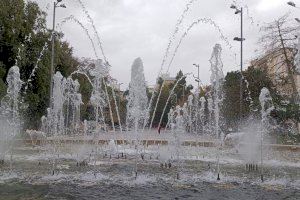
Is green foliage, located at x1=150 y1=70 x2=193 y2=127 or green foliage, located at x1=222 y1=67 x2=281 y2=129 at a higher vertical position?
green foliage, located at x1=150 y1=70 x2=193 y2=127

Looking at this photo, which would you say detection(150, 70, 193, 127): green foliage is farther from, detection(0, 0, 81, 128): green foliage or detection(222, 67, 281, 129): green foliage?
detection(0, 0, 81, 128): green foliage

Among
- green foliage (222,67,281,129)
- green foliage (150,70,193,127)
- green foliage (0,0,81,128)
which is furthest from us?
green foliage (150,70,193,127)

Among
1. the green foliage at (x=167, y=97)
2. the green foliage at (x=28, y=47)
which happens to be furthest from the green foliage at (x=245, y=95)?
the green foliage at (x=167, y=97)

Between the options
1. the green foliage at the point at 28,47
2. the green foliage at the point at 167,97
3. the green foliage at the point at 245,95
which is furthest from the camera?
the green foliage at the point at 167,97

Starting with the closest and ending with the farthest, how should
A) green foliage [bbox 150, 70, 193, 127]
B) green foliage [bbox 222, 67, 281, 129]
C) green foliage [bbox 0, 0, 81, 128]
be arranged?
green foliage [bbox 0, 0, 81, 128] < green foliage [bbox 222, 67, 281, 129] < green foliage [bbox 150, 70, 193, 127]

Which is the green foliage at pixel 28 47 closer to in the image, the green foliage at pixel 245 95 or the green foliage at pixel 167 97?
the green foliage at pixel 245 95

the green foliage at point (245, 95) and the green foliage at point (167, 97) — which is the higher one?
the green foliage at point (167, 97)

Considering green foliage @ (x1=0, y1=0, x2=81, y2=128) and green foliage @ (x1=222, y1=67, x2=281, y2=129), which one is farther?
green foliage @ (x1=222, y1=67, x2=281, y2=129)

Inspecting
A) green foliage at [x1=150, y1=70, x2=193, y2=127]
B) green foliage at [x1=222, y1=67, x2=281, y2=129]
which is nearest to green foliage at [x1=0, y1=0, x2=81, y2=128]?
green foliage at [x1=222, y1=67, x2=281, y2=129]

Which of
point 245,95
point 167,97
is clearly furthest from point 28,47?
point 167,97

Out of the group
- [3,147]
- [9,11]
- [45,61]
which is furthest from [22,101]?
[3,147]

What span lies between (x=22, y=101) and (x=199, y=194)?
21475 mm

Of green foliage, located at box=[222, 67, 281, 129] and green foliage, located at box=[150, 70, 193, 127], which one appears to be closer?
green foliage, located at box=[222, 67, 281, 129]

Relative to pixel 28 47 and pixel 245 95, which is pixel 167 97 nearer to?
pixel 245 95
